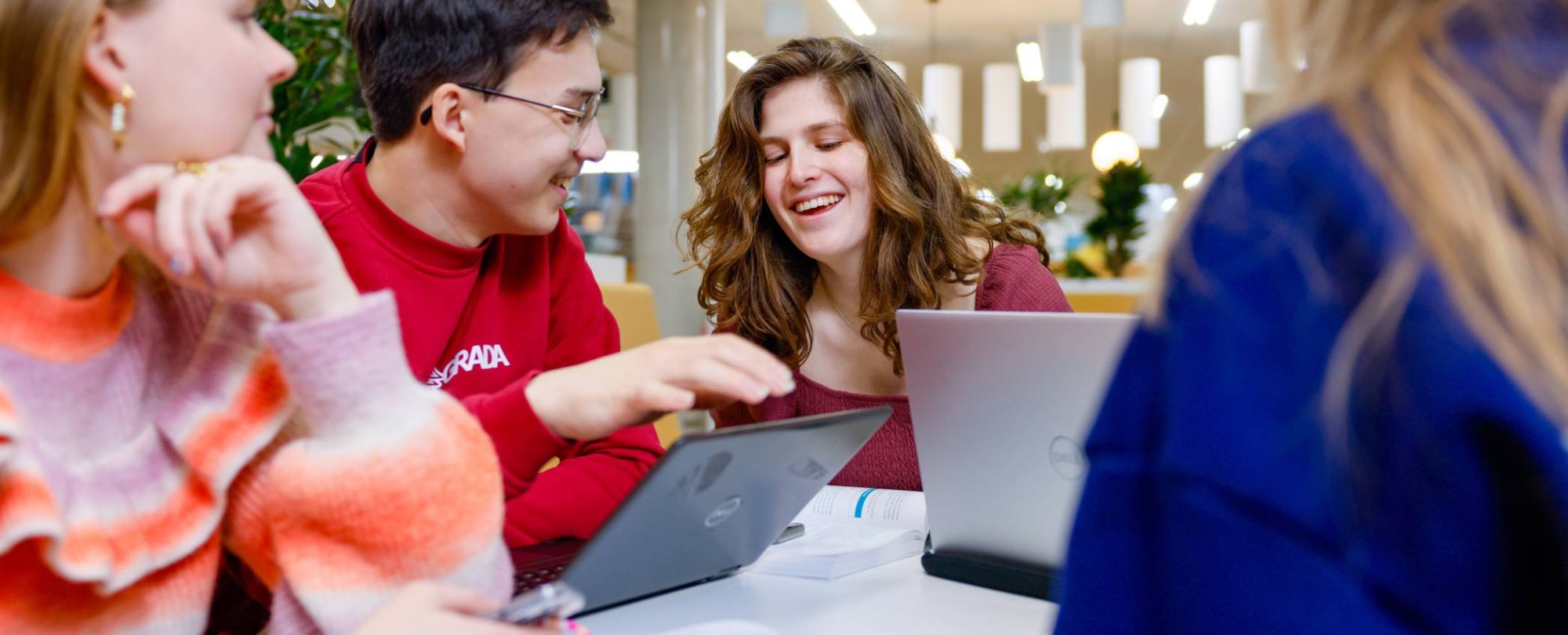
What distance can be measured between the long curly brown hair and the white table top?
721mm

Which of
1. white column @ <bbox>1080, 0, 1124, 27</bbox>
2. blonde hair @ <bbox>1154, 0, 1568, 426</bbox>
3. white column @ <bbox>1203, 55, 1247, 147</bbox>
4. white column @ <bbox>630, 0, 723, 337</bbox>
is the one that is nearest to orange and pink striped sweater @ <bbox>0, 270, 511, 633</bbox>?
blonde hair @ <bbox>1154, 0, 1568, 426</bbox>

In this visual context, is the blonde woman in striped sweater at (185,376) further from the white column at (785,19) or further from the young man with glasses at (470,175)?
the white column at (785,19)

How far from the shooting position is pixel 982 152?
530 inches

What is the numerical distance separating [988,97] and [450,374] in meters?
7.29

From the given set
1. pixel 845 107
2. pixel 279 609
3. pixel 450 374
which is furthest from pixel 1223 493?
pixel 845 107

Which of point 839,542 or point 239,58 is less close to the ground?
point 239,58

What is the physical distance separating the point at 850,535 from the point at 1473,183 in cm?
92

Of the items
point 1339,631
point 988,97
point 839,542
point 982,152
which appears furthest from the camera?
point 982,152

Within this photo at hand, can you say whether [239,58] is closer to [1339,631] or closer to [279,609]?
[279,609]

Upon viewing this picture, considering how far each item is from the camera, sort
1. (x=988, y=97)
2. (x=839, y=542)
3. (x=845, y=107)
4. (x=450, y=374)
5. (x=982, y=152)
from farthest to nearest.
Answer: (x=982, y=152)
(x=988, y=97)
(x=845, y=107)
(x=450, y=374)
(x=839, y=542)

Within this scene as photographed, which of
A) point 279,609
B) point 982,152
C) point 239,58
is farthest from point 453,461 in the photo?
point 982,152

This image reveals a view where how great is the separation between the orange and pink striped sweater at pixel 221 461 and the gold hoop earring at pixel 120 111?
10cm

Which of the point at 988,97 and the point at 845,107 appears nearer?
the point at 845,107

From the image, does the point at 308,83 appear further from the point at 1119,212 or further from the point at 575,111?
the point at 1119,212
